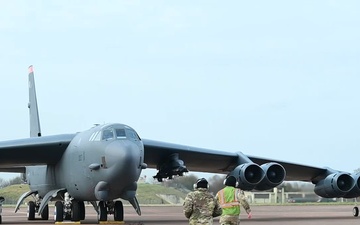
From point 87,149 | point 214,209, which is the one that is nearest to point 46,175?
point 87,149

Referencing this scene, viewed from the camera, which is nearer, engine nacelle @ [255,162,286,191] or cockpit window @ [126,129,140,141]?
cockpit window @ [126,129,140,141]

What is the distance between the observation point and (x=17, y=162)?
2422 cm

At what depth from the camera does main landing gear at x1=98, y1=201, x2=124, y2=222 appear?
21.9 meters

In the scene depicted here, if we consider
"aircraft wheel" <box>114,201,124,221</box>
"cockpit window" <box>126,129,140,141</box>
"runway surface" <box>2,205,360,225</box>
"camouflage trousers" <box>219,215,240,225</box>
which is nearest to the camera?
"camouflage trousers" <box>219,215,240,225</box>

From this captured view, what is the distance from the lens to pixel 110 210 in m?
22.3

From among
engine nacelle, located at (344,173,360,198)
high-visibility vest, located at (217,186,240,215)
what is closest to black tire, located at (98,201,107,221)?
engine nacelle, located at (344,173,360,198)

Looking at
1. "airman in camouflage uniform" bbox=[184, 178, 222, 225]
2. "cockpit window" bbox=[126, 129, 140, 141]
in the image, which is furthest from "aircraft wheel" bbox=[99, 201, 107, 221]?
"airman in camouflage uniform" bbox=[184, 178, 222, 225]

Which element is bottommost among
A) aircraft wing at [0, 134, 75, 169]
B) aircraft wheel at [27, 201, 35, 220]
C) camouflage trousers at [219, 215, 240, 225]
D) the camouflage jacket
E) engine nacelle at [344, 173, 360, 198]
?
camouflage trousers at [219, 215, 240, 225]

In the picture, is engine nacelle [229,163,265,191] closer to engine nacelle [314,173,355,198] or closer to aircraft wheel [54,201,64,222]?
engine nacelle [314,173,355,198]

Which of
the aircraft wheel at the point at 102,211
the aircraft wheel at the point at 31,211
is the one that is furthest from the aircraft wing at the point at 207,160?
the aircraft wheel at the point at 31,211

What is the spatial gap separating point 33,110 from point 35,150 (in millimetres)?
7413

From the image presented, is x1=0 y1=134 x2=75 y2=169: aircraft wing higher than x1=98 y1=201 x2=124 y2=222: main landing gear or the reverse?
higher

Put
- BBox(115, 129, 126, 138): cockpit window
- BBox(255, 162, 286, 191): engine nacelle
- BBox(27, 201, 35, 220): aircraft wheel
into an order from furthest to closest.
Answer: BBox(27, 201, 35, 220): aircraft wheel, BBox(255, 162, 286, 191): engine nacelle, BBox(115, 129, 126, 138): cockpit window

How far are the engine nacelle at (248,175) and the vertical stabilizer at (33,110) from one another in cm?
940
